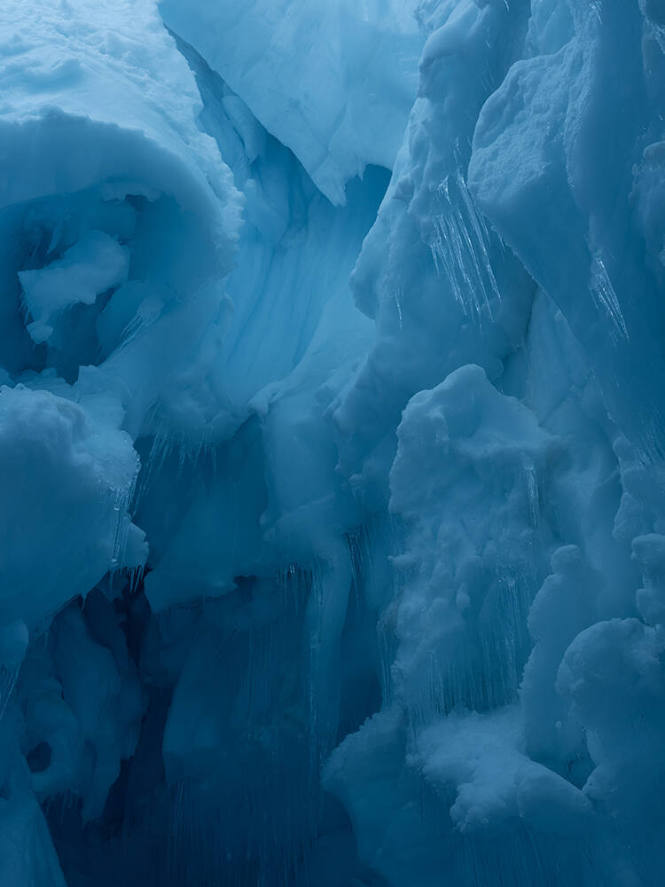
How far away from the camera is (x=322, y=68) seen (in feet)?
17.6

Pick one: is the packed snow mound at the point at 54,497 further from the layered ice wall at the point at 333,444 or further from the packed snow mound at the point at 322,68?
the packed snow mound at the point at 322,68

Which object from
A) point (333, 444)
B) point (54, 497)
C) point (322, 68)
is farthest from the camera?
point (322, 68)

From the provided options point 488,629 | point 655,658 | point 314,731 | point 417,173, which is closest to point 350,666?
point 314,731

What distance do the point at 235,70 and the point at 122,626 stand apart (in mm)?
3735

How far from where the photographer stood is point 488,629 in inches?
139

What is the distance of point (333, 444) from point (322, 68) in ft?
8.15

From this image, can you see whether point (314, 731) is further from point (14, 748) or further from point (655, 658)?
point (655, 658)

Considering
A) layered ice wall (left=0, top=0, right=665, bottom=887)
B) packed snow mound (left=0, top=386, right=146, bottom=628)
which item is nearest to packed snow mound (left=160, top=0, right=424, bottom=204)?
layered ice wall (left=0, top=0, right=665, bottom=887)

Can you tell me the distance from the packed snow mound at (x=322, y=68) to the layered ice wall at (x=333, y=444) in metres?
0.02

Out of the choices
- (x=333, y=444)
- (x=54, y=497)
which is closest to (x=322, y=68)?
(x=333, y=444)

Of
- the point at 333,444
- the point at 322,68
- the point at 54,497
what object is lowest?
the point at 333,444

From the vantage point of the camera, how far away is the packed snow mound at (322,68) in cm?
524

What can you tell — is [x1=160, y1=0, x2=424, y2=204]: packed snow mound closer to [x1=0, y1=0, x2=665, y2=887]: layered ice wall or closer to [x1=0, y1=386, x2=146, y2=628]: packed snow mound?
[x1=0, y1=0, x2=665, y2=887]: layered ice wall

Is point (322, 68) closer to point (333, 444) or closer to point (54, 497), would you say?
point (333, 444)
